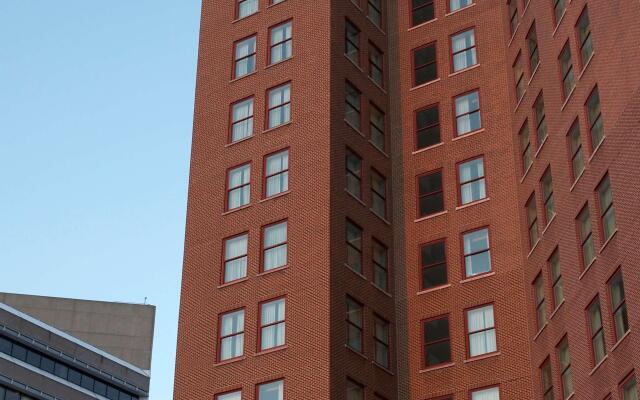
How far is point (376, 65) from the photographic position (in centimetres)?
6500

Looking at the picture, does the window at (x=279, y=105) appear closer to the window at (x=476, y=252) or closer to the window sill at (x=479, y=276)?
the window at (x=476, y=252)

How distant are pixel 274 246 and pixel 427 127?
1209 cm

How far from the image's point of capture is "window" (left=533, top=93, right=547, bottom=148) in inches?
2114

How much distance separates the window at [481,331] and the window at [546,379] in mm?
4186

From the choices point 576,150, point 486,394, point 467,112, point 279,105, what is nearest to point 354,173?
point 279,105

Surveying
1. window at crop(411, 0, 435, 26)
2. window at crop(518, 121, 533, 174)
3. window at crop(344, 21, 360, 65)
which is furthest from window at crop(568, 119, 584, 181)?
window at crop(411, 0, 435, 26)

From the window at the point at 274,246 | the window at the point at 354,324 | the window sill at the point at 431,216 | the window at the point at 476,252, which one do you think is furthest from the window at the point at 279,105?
the window at the point at 476,252

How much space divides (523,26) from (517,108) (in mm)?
4054

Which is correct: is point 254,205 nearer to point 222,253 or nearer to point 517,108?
point 222,253

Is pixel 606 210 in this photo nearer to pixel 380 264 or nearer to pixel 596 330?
pixel 596 330

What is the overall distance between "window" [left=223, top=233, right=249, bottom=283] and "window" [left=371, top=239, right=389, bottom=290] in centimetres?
636

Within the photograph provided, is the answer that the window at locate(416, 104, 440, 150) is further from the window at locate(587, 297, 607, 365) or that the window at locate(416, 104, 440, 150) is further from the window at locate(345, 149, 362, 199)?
the window at locate(587, 297, 607, 365)

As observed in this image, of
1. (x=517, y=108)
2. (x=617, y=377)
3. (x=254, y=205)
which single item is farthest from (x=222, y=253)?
(x=617, y=377)

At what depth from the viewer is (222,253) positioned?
190 ft
